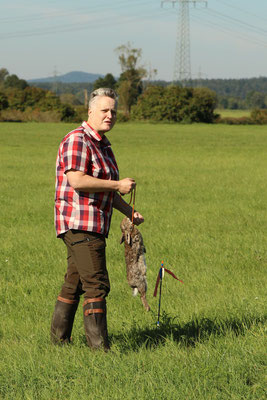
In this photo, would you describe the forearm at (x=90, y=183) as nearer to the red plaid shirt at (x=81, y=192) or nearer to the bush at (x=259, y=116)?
the red plaid shirt at (x=81, y=192)

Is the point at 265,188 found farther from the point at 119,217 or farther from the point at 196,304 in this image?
the point at 196,304

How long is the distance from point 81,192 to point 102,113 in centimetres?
62

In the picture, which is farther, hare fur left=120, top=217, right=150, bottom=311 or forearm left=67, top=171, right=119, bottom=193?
hare fur left=120, top=217, right=150, bottom=311

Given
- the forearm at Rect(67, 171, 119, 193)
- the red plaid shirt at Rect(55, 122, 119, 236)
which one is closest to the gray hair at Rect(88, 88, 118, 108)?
the red plaid shirt at Rect(55, 122, 119, 236)

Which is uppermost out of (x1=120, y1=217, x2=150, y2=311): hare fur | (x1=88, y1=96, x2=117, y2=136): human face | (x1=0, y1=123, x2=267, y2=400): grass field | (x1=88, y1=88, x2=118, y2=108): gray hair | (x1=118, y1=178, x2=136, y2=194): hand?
(x1=88, y1=88, x2=118, y2=108): gray hair

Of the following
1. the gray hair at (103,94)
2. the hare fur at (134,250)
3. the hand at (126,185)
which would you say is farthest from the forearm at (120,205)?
the gray hair at (103,94)

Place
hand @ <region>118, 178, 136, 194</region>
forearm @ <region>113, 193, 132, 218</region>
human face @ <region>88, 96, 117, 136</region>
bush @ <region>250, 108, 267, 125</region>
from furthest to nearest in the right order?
bush @ <region>250, 108, 267, 125</region>, forearm @ <region>113, 193, 132, 218</region>, human face @ <region>88, 96, 117, 136</region>, hand @ <region>118, 178, 136, 194</region>

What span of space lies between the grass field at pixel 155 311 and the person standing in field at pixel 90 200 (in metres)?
0.43

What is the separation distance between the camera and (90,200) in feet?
14.0

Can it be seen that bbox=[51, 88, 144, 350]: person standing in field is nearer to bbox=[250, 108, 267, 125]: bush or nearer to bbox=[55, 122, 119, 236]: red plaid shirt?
bbox=[55, 122, 119, 236]: red plaid shirt

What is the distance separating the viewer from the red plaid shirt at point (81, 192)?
4.17 meters

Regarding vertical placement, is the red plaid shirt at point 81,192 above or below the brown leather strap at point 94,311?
above

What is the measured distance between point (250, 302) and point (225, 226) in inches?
200

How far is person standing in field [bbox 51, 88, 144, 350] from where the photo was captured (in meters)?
4.16
